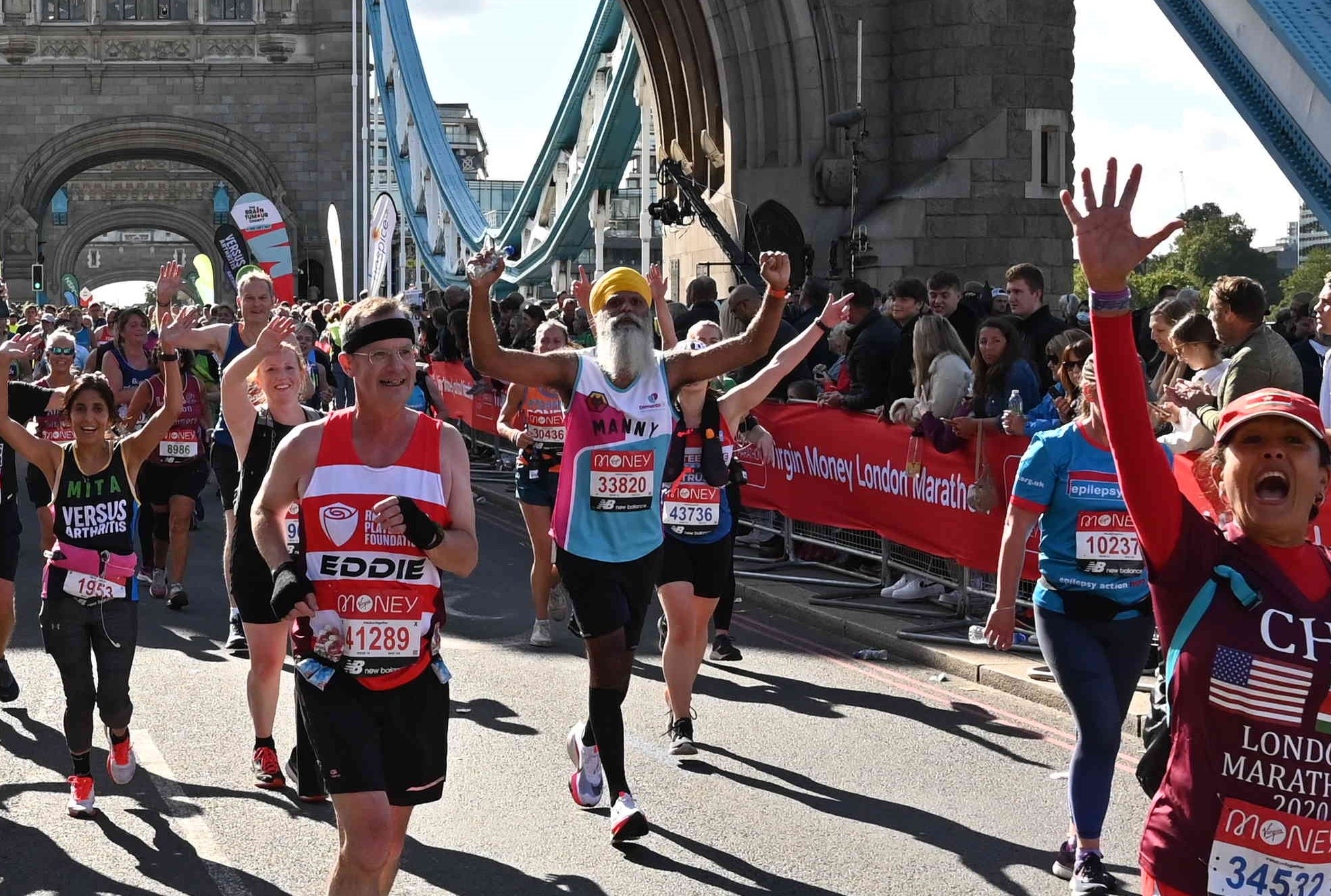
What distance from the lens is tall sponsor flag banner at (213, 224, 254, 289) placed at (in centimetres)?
3562

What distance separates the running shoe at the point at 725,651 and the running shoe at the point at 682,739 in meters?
2.12

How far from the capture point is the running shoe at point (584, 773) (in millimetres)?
6293

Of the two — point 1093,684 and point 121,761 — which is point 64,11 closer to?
A: point 121,761

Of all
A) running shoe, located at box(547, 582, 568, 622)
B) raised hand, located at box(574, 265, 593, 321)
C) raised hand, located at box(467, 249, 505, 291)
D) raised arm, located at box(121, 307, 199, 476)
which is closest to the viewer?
raised hand, located at box(467, 249, 505, 291)

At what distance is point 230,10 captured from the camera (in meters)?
60.0

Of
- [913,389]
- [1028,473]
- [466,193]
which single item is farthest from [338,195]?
[1028,473]

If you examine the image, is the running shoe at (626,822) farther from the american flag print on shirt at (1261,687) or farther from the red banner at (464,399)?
the red banner at (464,399)

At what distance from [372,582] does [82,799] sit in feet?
8.44

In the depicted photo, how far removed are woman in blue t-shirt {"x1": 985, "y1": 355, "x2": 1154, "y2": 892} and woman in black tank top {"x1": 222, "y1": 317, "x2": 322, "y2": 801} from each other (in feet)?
8.79

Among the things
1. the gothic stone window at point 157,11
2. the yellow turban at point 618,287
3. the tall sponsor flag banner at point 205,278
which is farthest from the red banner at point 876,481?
the gothic stone window at point 157,11

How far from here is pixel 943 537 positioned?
9.82 metres

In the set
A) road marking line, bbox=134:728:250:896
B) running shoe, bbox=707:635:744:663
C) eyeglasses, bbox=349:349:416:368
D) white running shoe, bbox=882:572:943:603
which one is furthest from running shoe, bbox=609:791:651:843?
white running shoe, bbox=882:572:943:603

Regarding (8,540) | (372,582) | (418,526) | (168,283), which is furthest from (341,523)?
(168,283)

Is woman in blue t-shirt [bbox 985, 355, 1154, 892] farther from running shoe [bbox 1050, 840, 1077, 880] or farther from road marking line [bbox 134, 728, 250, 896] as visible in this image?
road marking line [bbox 134, 728, 250, 896]
